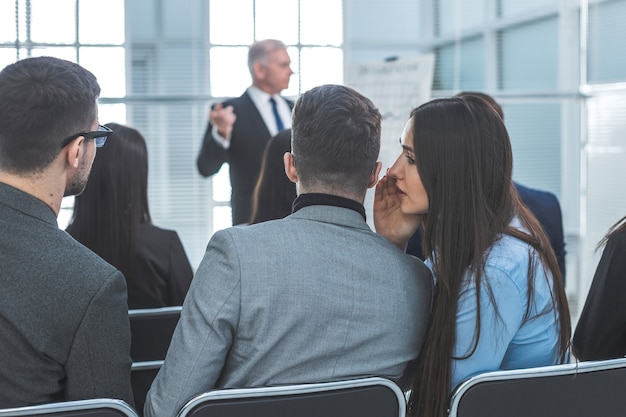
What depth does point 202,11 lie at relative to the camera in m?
4.94

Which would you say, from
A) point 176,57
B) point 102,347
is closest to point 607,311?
point 102,347

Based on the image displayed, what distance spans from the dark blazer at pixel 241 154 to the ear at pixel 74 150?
8.99 feet

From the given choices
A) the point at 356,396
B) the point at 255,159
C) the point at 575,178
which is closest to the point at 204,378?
the point at 356,396

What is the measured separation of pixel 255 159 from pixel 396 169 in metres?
2.66

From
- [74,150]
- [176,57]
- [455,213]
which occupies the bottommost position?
[455,213]

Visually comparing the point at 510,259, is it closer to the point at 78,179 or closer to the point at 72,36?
the point at 78,179

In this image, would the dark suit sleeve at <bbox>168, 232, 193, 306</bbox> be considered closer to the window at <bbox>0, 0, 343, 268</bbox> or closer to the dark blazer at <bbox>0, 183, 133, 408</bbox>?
the dark blazer at <bbox>0, 183, 133, 408</bbox>

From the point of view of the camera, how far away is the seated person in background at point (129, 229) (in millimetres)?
2705

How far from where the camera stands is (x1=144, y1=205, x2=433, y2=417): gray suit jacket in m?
1.61

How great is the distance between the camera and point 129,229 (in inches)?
108

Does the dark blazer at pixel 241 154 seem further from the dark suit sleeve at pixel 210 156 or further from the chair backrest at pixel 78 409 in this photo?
the chair backrest at pixel 78 409

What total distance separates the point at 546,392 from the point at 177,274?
4.92ft

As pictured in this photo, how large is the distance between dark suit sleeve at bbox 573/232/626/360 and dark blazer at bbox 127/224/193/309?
1.36 metres

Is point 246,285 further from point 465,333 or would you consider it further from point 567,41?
point 567,41
